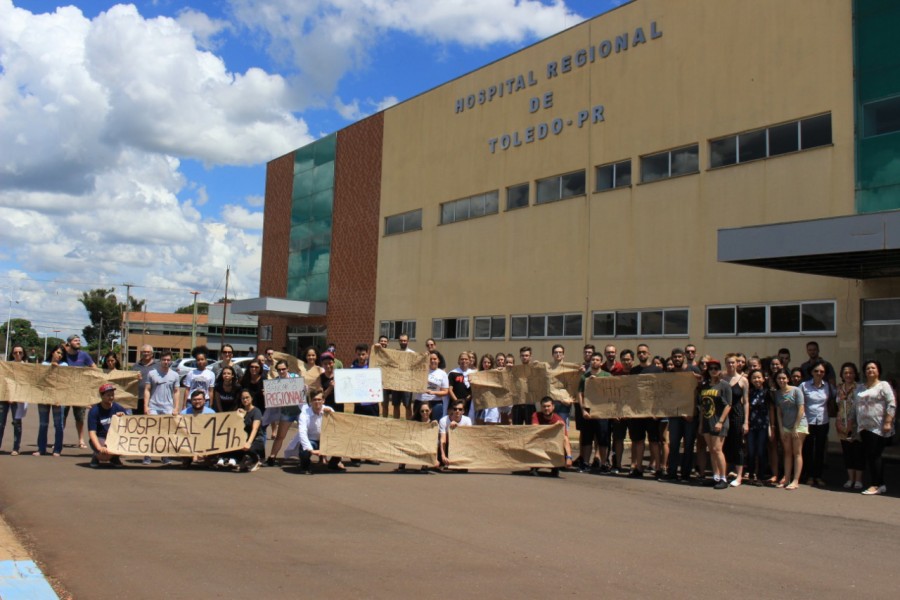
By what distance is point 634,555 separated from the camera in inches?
283

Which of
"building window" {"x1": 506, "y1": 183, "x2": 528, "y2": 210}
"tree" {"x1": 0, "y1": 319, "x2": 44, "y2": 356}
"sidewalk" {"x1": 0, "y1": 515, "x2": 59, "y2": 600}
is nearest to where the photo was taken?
"sidewalk" {"x1": 0, "y1": 515, "x2": 59, "y2": 600}

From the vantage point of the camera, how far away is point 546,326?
2450 centimetres

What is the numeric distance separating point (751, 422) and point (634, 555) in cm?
549

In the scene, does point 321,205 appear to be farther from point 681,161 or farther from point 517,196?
point 681,161

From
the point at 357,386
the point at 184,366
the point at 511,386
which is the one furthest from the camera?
the point at 184,366

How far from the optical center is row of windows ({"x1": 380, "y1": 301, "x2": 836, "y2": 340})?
1778 centimetres

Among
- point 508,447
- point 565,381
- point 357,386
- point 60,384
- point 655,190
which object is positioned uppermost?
point 655,190

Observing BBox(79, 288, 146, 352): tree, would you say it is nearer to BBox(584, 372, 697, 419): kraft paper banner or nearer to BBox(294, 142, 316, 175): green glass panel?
BBox(294, 142, 316, 175): green glass panel

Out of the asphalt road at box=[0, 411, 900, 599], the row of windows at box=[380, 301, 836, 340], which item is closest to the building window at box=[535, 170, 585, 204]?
the row of windows at box=[380, 301, 836, 340]

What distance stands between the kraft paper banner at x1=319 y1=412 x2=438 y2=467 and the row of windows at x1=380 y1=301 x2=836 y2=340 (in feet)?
31.6

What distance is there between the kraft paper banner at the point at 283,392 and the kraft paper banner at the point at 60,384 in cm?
258

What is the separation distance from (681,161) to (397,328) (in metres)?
14.1

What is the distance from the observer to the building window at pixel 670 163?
67.5 feet

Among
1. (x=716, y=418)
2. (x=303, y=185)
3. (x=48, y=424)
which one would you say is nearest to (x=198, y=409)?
(x=48, y=424)
